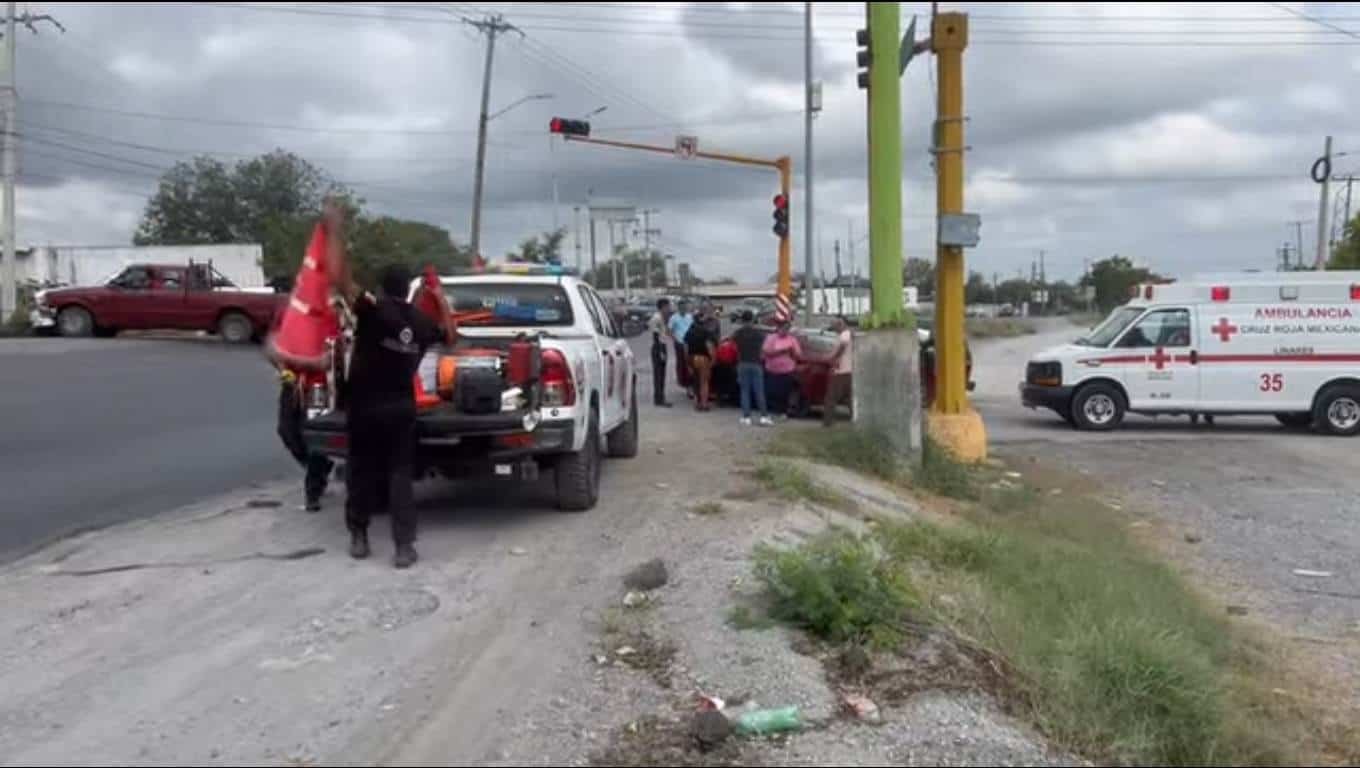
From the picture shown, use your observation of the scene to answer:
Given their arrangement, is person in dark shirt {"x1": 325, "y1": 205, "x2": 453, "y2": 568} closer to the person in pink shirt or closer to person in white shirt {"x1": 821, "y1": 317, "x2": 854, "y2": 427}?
person in white shirt {"x1": 821, "y1": 317, "x2": 854, "y2": 427}

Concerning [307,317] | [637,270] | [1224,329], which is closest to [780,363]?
[1224,329]

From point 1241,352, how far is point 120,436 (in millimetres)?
15393

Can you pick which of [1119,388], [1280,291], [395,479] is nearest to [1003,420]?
[1119,388]

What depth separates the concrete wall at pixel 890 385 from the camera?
1377 cm

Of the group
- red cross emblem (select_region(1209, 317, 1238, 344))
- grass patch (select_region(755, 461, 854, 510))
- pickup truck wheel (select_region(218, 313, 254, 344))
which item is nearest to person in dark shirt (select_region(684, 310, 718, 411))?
red cross emblem (select_region(1209, 317, 1238, 344))

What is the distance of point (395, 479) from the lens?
333 inches

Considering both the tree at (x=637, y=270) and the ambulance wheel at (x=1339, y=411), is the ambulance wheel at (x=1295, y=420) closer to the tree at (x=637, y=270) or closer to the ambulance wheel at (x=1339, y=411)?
the ambulance wheel at (x=1339, y=411)

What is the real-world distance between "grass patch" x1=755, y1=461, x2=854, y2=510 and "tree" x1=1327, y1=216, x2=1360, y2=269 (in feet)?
41.4

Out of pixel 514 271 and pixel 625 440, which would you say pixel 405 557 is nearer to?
pixel 514 271

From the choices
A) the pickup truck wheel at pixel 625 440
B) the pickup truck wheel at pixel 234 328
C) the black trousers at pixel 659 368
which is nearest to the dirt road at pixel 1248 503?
the pickup truck wheel at pixel 625 440

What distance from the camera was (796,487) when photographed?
11156 mm

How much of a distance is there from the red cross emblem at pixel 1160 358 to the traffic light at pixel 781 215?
27.5 ft

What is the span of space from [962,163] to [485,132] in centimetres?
2881

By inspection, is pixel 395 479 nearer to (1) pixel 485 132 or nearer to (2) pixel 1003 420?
(2) pixel 1003 420
